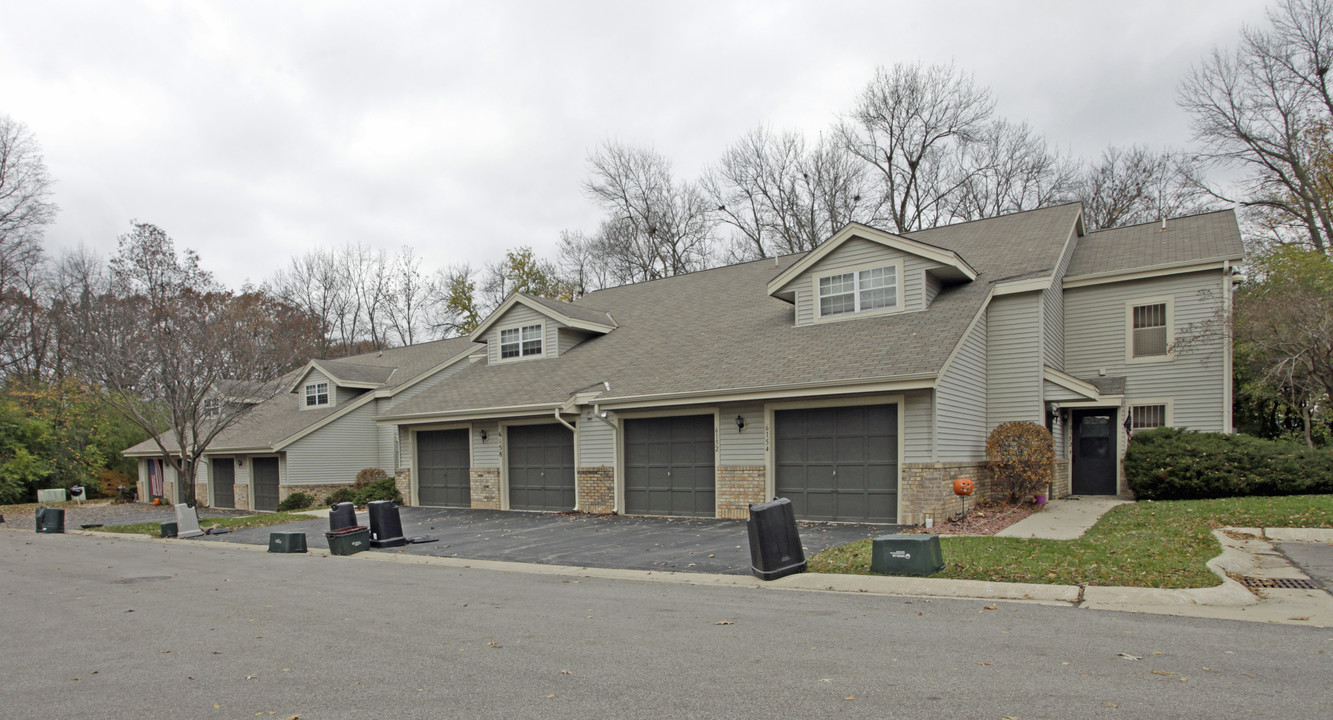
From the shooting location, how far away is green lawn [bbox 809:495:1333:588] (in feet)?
28.0

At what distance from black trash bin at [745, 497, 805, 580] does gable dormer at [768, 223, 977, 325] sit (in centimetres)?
834

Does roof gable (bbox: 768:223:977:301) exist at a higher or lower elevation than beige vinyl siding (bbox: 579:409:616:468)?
higher

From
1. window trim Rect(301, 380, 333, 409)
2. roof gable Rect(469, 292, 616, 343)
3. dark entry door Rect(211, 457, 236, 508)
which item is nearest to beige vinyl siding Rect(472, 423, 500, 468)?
roof gable Rect(469, 292, 616, 343)

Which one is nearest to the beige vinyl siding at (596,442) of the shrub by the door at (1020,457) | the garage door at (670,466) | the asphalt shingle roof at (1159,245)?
the garage door at (670,466)

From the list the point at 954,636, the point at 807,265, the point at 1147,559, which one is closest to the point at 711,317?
the point at 807,265

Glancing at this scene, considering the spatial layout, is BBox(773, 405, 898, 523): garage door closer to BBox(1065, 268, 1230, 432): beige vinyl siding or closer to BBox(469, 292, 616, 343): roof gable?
BBox(1065, 268, 1230, 432): beige vinyl siding

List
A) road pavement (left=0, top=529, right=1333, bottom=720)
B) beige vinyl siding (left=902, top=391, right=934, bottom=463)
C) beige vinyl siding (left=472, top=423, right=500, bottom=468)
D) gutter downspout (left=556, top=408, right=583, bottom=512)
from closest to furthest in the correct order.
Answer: road pavement (left=0, top=529, right=1333, bottom=720) → beige vinyl siding (left=902, top=391, right=934, bottom=463) → gutter downspout (left=556, top=408, right=583, bottom=512) → beige vinyl siding (left=472, top=423, right=500, bottom=468)

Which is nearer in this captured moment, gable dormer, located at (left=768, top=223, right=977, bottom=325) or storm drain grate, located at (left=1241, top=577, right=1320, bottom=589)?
storm drain grate, located at (left=1241, top=577, right=1320, bottom=589)

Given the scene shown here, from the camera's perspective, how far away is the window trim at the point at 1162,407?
17891 mm

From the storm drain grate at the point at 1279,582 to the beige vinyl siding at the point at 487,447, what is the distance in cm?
1685

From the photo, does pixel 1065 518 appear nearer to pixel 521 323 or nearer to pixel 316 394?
pixel 521 323

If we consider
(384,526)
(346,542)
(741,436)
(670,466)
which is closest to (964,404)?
(741,436)

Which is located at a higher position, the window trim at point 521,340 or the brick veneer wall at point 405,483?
the window trim at point 521,340

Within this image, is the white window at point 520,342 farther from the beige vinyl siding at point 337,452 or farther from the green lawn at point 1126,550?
the green lawn at point 1126,550
